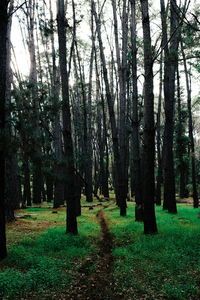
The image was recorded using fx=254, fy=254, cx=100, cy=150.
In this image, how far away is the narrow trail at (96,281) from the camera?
4848 millimetres

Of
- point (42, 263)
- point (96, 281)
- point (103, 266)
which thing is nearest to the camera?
point (96, 281)

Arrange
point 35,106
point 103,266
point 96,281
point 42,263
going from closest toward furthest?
point 96,281, point 42,263, point 103,266, point 35,106

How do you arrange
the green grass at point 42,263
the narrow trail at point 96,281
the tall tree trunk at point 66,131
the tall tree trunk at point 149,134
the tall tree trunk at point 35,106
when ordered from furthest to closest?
the tall tree trunk at point 66,131 → the tall tree trunk at point 149,134 → the tall tree trunk at point 35,106 → the green grass at point 42,263 → the narrow trail at point 96,281

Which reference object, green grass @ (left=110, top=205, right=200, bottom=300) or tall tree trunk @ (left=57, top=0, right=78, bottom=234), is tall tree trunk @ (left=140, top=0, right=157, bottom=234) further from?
tall tree trunk @ (left=57, top=0, right=78, bottom=234)

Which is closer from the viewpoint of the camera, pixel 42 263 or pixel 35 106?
pixel 42 263

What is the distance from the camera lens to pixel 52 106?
27.6 ft

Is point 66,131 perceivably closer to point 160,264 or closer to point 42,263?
point 42,263

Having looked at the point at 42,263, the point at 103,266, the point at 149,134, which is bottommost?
the point at 103,266

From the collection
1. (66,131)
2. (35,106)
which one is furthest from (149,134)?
(35,106)

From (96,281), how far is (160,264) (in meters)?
1.66

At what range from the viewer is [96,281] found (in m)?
5.40

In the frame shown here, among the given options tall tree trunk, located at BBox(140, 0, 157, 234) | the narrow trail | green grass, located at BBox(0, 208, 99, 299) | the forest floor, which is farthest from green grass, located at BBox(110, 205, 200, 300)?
green grass, located at BBox(0, 208, 99, 299)

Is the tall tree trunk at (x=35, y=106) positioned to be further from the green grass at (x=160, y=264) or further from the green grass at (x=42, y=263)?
the green grass at (x=160, y=264)

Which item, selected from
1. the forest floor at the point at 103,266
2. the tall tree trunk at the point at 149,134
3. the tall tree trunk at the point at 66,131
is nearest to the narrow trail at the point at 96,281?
the forest floor at the point at 103,266
